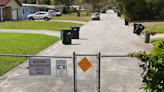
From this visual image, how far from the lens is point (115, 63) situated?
12.1 metres

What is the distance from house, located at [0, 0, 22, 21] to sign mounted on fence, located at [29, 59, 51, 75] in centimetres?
3772

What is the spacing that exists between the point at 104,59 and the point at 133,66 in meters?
2.00

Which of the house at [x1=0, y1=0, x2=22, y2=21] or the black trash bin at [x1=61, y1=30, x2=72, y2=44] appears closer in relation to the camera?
the black trash bin at [x1=61, y1=30, x2=72, y2=44]

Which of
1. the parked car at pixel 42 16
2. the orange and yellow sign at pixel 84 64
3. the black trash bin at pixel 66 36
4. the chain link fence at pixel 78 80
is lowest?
the chain link fence at pixel 78 80

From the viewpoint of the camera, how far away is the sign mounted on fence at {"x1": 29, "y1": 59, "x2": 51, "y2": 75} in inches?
277

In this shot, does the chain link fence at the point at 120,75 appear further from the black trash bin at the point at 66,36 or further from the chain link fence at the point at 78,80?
the black trash bin at the point at 66,36

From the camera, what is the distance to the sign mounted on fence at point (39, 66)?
277 inches

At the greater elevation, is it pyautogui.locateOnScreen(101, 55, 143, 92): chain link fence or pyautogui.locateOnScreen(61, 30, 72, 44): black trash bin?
pyautogui.locateOnScreen(61, 30, 72, 44): black trash bin

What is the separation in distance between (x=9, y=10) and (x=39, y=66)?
1616 inches

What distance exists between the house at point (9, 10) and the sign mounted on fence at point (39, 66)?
37723 millimetres

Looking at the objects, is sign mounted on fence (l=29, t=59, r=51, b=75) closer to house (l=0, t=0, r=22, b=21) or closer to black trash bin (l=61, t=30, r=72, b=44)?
black trash bin (l=61, t=30, r=72, b=44)

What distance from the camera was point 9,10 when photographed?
4528cm

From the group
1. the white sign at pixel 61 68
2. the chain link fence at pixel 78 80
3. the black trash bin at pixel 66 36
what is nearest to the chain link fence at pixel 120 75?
the chain link fence at pixel 78 80

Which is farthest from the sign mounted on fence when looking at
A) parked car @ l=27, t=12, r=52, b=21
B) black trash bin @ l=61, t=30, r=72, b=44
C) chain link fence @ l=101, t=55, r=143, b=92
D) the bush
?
parked car @ l=27, t=12, r=52, b=21
